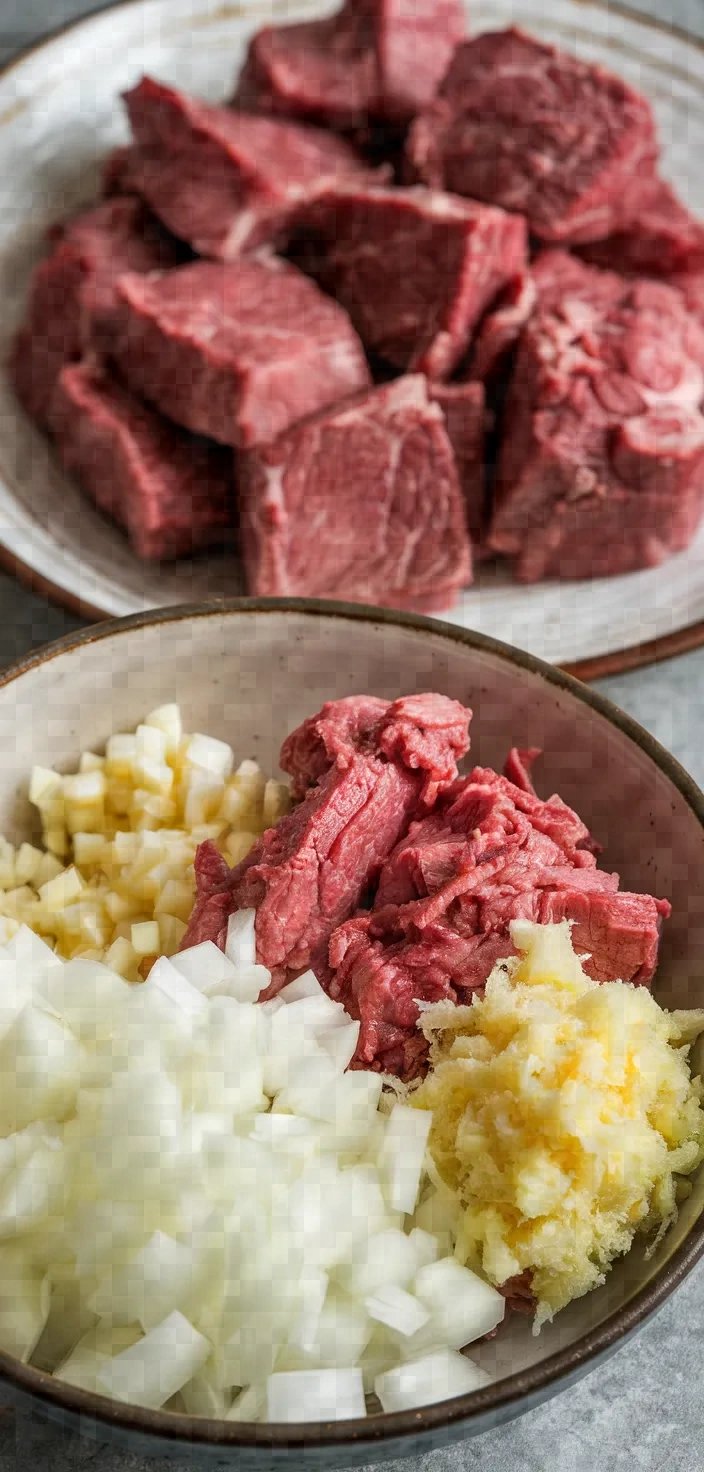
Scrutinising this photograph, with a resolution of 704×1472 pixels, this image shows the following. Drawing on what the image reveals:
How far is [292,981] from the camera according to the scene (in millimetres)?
2041

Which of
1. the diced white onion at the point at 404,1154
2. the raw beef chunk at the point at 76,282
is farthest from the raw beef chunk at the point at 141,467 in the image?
the diced white onion at the point at 404,1154

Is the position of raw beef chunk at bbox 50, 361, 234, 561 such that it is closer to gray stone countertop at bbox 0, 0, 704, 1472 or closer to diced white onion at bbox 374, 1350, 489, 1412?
gray stone countertop at bbox 0, 0, 704, 1472

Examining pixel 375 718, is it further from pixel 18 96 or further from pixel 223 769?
pixel 18 96

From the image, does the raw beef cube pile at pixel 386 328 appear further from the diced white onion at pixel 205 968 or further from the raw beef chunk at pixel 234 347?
the diced white onion at pixel 205 968

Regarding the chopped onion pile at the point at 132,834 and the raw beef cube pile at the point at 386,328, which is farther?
the raw beef cube pile at the point at 386,328

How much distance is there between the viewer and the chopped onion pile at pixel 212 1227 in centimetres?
160

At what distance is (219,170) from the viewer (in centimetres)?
340

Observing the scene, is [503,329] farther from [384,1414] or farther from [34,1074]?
[384,1414]

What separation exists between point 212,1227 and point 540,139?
2892 mm

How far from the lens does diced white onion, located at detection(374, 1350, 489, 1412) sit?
5.24 ft

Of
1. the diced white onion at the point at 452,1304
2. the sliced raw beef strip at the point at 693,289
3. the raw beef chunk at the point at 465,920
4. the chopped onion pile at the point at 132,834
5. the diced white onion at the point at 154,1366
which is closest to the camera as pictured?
the diced white onion at the point at 154,1366

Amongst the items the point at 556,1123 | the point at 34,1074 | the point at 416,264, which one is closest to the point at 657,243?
the point at 416,264

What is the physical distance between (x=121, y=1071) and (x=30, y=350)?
2.40 metres

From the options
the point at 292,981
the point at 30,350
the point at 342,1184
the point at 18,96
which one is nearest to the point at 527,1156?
the point at 342,1184
